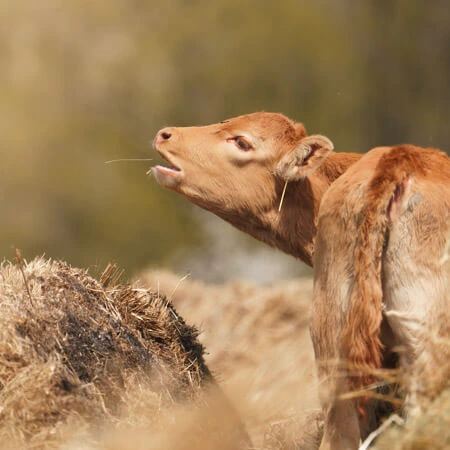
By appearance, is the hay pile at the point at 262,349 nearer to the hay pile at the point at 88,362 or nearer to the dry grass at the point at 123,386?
the dry grass at the point at 123,386

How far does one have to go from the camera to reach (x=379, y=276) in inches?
113

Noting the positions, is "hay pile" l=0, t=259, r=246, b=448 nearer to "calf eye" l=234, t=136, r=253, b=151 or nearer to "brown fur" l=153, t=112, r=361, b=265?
"brown fur" l=153, t=112, r=361, b=265

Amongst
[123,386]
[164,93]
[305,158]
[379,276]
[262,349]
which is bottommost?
[262,349]

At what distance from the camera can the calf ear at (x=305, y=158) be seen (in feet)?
13.5

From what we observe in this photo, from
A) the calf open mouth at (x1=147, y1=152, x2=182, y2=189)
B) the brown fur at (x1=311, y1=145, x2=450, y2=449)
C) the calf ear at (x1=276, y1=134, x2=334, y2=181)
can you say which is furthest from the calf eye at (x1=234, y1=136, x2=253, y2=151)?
the brown fur at (x1=311, y1=145, x2=450, y2=449)

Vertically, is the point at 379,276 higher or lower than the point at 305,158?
lower

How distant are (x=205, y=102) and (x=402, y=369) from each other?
4.87m

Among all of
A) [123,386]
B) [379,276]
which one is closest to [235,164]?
[123,386]

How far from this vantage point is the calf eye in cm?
437

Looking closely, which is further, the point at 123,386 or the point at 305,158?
the point at 305,158

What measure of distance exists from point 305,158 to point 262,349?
2.55 meters

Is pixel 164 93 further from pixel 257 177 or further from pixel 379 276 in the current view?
pixel 379 276

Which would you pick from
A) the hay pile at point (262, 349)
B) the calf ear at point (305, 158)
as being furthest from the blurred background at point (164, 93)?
the calf ear at point (305, 158)

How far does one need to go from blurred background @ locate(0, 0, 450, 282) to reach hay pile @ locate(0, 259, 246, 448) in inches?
108
